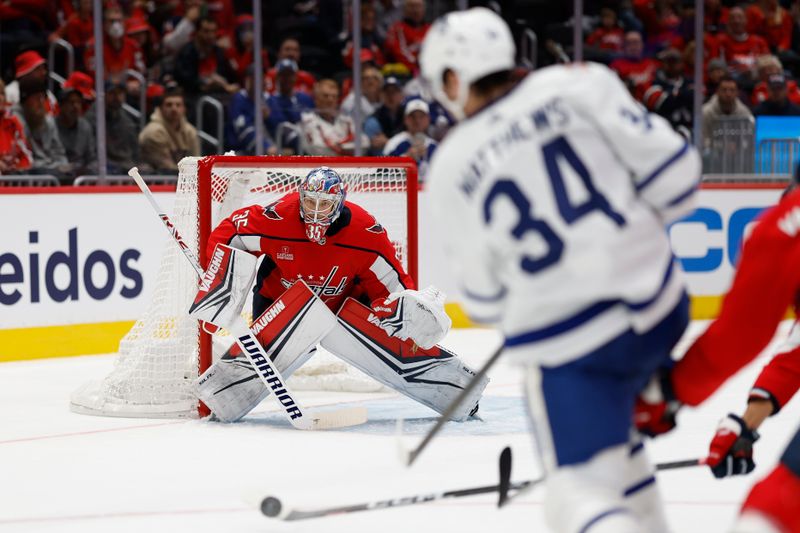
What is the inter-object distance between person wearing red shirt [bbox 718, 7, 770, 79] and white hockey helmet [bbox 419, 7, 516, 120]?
7464 millimetres

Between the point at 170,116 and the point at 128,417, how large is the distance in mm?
2772

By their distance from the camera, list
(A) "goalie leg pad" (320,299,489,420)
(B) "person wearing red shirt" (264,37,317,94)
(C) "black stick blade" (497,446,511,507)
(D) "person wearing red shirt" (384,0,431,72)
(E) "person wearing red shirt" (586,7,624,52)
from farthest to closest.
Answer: (E) "person wearing red shirt" (586,7,624,52)
(D) "person wearing red shirt" (384,0,431,72)
(B) "person wearing red shirt" (264,37,317,94)
(A) "goalie leg pad" (320,299,489,420)
(C) "black stick blade" (497,446,511,507)

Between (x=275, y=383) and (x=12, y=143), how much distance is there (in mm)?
2831

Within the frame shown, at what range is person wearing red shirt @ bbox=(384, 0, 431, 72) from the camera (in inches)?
348

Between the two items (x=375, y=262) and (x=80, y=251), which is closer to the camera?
(x=375, y=262)

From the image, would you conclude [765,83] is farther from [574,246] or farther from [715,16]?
[574,246]

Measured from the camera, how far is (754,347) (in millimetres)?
2006

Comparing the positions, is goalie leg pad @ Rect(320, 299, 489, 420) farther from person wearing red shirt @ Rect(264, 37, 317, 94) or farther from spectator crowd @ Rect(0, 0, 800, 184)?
person wearing red shirt @ Rect(264, 37, 317, 94)

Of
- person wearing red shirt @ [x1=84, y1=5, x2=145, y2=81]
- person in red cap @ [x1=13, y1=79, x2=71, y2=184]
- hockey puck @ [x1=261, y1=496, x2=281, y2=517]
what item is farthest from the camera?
person wearing red shirt @ [x1=84, y1=5, x2=145, y2=81]

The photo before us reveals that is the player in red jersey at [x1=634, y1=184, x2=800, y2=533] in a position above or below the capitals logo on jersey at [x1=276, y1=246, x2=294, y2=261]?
above

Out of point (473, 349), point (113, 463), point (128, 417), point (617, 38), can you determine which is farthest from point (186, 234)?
point (617, 38)

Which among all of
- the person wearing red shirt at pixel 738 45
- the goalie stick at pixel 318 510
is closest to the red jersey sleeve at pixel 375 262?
the goalie stick at pixel 318 510

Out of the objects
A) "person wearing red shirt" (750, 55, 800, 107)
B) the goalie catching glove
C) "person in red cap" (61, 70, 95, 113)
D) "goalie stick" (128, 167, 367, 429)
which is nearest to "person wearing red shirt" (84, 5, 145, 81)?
"person in red cap" (61, 70, 95, 113)

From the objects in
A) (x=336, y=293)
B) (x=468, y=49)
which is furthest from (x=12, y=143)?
(x=468, y=49)
